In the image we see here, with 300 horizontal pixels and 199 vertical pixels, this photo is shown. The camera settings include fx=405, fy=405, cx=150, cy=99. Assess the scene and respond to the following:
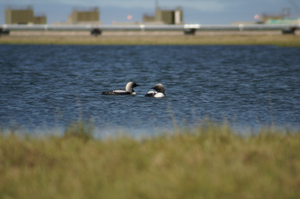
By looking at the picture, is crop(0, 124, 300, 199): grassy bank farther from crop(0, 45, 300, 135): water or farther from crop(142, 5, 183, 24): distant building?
crop(142, 5, 183, 24): distant building

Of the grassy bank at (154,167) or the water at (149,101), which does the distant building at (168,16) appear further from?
the grassy bank at (154,167)

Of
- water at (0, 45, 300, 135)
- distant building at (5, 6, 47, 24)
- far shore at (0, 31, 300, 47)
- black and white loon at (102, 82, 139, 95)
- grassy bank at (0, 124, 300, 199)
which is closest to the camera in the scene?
grassy bank at (0, 124, 300, 199)

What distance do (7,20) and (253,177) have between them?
120409mm

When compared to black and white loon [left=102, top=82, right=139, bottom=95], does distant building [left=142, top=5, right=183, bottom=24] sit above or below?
above

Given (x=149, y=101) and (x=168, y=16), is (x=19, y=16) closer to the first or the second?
(x=168, y=16)

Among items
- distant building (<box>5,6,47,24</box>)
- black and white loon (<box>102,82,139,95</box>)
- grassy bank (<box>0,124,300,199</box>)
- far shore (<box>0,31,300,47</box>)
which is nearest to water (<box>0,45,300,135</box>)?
black and white loon (<box>102,82,139,95</box>)

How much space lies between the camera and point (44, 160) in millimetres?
7027

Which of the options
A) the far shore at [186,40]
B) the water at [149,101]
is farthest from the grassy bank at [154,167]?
the far shore at [186,40]

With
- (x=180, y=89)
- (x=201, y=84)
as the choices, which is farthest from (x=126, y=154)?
(x=201, y=84)

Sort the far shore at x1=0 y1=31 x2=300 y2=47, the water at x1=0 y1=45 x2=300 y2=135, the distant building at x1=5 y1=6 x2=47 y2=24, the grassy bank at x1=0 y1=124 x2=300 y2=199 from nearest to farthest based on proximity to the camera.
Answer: the grassy bank at x1=0 y1=124 x2=300 y2=199 → the water at x1=0 y1=45 x2=300 y2=135 → the far shore at x1=0 y1=31 x2=300 y2=47 → the distant building at x1=5 y1=6 x2=47 y2=24

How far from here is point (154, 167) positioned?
6.34 meters

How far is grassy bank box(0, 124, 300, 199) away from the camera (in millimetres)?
5559

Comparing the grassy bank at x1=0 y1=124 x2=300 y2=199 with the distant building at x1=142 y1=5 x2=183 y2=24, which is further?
the distant building at x1=142 y1=5 x2=183 y2=24

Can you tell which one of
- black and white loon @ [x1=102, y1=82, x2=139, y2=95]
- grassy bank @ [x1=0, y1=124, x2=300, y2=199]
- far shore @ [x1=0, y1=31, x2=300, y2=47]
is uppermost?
far shore @ [x1=0, y1=31, x2=300, y2=47]
